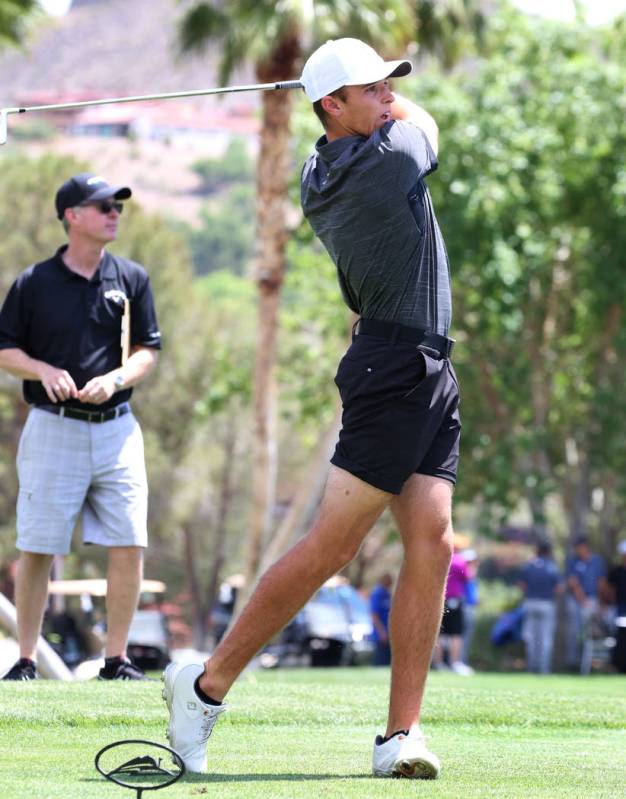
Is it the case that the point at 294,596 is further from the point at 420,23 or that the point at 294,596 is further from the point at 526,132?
the point at 526,132

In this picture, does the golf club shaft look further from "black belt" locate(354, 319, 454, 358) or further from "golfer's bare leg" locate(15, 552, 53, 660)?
"golfer's bare leg" locate(15, 552, 53, 660)

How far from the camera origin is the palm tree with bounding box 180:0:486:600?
24.9 meters

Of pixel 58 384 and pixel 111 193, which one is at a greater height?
pixel 111 193

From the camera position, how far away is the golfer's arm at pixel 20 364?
6.65 metres

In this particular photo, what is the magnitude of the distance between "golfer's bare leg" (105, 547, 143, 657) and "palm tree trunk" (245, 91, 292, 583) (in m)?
19.1

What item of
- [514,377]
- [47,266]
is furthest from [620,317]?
[47,266]

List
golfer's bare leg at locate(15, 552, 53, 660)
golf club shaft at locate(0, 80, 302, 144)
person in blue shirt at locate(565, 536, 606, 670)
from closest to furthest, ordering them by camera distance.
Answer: golf club shaft at locate(0, 80, 302, 144) → golfer's bare leg at locate(15, 552, 53, 660) → person in blue shirt at locate(565, 536, 606, 670)

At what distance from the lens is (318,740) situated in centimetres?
530

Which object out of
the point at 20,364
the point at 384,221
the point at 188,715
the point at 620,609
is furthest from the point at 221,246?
the point at 188,715

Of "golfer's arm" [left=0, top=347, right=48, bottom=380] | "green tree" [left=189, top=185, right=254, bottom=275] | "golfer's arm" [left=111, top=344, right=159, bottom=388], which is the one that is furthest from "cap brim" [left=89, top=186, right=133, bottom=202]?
"green tree" [left=189, top=185, right=254, bottom=275]

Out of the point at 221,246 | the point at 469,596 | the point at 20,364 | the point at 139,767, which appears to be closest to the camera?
the point at 139,767

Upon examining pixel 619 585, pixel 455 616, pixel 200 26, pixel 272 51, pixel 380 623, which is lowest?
pixel 380 623

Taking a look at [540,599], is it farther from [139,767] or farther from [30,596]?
[139,767]

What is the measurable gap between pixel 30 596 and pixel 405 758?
2.92m
